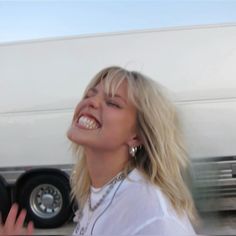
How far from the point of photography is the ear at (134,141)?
1573mm

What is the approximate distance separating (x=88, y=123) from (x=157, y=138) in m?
0.21

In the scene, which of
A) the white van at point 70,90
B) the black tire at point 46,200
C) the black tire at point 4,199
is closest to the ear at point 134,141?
the white van at point 70,90

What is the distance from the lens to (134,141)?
158cm

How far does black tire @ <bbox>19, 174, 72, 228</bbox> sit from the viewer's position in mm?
5934

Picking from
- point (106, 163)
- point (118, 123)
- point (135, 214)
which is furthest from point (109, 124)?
point (135, 214)

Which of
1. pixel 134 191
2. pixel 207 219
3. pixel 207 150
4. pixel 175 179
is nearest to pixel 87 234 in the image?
pixel 134 191

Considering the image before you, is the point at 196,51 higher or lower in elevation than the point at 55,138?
higher

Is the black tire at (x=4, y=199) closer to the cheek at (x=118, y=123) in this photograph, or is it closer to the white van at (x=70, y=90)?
the white van at (x=70, y=90)

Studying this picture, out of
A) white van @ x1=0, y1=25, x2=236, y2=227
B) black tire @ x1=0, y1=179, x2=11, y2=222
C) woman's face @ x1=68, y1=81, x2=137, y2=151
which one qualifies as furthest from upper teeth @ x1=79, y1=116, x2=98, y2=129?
black tire @ x1=0, y1=179, x2=11, y2=222

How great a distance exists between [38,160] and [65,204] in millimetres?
593

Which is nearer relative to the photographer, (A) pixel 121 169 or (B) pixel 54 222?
(A) pixel 121 169

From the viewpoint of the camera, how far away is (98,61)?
5.76 meters

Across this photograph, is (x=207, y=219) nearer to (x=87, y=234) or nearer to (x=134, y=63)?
(x=87, y=234)

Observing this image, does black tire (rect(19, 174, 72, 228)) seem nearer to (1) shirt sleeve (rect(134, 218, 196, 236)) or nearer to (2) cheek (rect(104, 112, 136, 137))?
(2) cheek (rect(104, 112, 136, 137))
